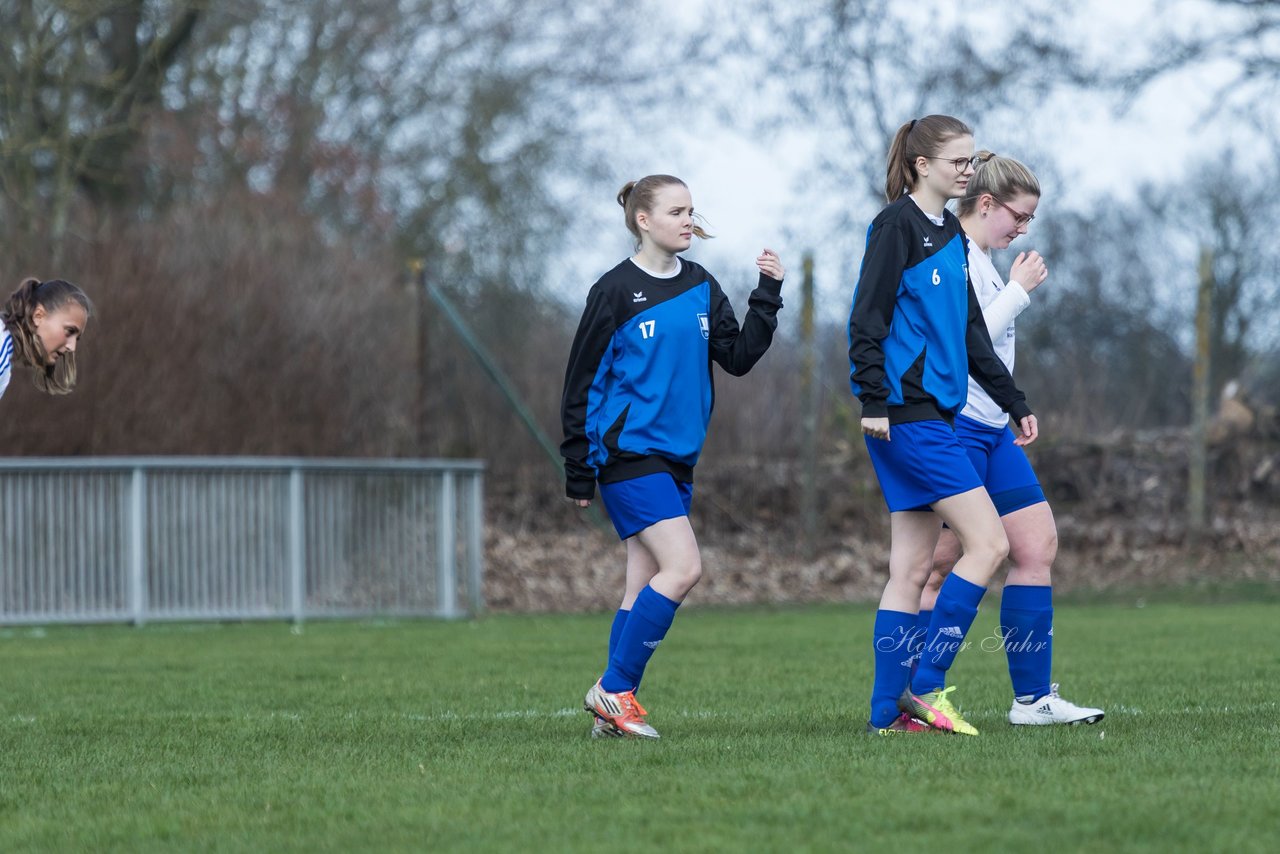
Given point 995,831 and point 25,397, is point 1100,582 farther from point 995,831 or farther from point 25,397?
point 995,831

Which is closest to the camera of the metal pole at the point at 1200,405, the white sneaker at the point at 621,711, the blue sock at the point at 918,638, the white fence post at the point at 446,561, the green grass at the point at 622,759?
the green grass at the point at 622,759

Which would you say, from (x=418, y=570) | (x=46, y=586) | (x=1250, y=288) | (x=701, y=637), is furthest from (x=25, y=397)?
Answer: (x=1250, y=288)

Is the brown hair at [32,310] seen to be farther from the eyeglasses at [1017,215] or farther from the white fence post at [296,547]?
the white fence post at [296,547]

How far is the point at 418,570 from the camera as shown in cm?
1452

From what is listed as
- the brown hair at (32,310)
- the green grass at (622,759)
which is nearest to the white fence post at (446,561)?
the green grass at (622,759)

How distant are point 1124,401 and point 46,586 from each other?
30.6 feet

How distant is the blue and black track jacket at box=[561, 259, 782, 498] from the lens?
6031 mm

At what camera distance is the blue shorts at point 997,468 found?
604cm

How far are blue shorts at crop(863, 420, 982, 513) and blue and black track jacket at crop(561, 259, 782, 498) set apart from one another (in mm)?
629

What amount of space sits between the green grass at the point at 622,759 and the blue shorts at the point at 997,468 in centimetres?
77

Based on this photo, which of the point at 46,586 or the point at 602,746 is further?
the point at 46,586

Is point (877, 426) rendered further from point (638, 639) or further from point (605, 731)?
point (605, 731)

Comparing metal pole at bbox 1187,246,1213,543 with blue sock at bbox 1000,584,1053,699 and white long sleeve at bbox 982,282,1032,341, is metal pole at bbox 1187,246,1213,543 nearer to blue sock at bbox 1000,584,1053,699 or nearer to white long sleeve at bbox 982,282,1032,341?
white long sleeve at bbox 982,282,1032,341

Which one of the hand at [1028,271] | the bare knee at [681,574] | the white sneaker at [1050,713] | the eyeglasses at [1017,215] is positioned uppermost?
the eyeglasses at [1017,215]
